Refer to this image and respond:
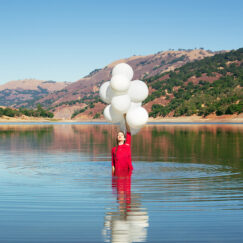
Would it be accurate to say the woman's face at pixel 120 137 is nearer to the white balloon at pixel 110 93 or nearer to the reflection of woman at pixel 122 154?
the reflection of woman at pixel 122 154

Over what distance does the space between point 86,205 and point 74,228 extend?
2259 millimetres

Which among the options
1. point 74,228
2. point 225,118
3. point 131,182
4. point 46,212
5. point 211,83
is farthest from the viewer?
point 211,83

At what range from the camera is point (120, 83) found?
1568 centimetres

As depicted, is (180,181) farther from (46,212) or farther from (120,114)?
(46,212)

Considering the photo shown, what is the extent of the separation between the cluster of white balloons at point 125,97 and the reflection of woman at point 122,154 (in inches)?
25.8

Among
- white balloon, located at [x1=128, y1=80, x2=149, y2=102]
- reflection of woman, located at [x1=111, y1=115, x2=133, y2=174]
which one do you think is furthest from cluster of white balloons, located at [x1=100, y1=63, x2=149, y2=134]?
reflection of woman, located at [x1=111, y1=115, x2=133, y2=174]

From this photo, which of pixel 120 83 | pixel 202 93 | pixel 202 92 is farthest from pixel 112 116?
pixel 202 92

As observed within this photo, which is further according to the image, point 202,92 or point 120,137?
point 202,92

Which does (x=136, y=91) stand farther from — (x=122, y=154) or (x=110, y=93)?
(x=122, y=154)

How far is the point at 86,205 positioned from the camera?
11.5m

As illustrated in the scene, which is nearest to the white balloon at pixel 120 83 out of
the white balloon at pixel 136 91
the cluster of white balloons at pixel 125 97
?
the cluster of white balloons at pixel 125 97

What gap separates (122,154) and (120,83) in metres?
2.62

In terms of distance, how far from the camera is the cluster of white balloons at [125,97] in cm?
1583

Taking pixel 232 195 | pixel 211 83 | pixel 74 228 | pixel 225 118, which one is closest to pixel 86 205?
pixel 74 228
